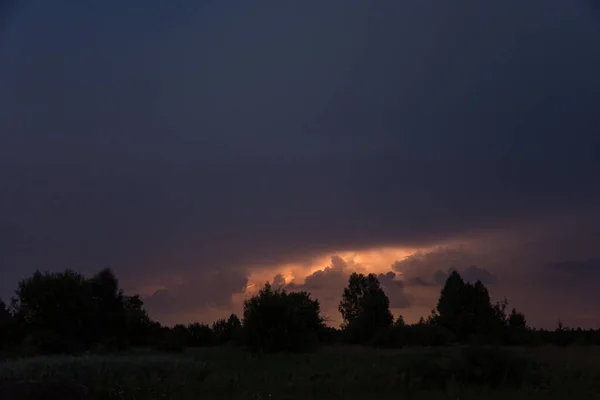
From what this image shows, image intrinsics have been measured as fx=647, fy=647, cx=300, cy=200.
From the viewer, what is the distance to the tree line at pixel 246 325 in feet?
134

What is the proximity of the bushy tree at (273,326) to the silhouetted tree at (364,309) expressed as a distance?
23063 millimetres

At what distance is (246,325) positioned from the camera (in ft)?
135

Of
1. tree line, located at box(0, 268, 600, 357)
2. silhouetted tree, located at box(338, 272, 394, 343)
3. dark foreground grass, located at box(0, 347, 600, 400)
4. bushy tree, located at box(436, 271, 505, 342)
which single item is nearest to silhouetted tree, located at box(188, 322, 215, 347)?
tree line, located at box(0, 268, 600, 357)

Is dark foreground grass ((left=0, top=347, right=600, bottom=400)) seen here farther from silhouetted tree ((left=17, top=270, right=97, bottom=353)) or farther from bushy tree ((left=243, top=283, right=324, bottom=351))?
silhouetted tree ((left=17, top=270, right=97, bottom=353))

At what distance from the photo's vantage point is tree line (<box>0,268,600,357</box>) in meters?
41.0

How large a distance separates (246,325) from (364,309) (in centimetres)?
3406

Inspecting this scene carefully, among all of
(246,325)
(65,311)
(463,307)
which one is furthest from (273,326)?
(463,307)

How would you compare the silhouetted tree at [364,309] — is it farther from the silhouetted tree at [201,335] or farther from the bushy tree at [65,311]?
the bushy tree at [65,311]

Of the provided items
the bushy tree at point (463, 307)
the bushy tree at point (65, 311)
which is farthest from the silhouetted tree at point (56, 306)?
the bushy tree at point (463, 307)

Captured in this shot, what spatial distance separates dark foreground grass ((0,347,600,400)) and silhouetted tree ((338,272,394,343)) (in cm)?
4033

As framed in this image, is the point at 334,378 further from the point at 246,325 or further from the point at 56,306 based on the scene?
the point at 56,306

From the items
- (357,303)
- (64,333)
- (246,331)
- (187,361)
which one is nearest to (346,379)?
(187,361)

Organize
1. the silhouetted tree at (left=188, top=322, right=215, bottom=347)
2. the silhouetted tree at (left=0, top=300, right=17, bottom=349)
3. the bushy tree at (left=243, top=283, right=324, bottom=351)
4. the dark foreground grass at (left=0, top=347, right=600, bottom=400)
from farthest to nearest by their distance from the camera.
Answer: the silhouetted tree at (left=188, top=322, right=215, bottom=347), the silhouetted tree at (left=0, top=300, right=17, bottom=349), the bushy tree at (left=243, top=283, right=324, bottom=351), the dark foreground grass at (left=0, top=347, right=600, bottom=400)

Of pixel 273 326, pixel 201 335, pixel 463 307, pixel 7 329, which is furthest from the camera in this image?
pixel 463 307
